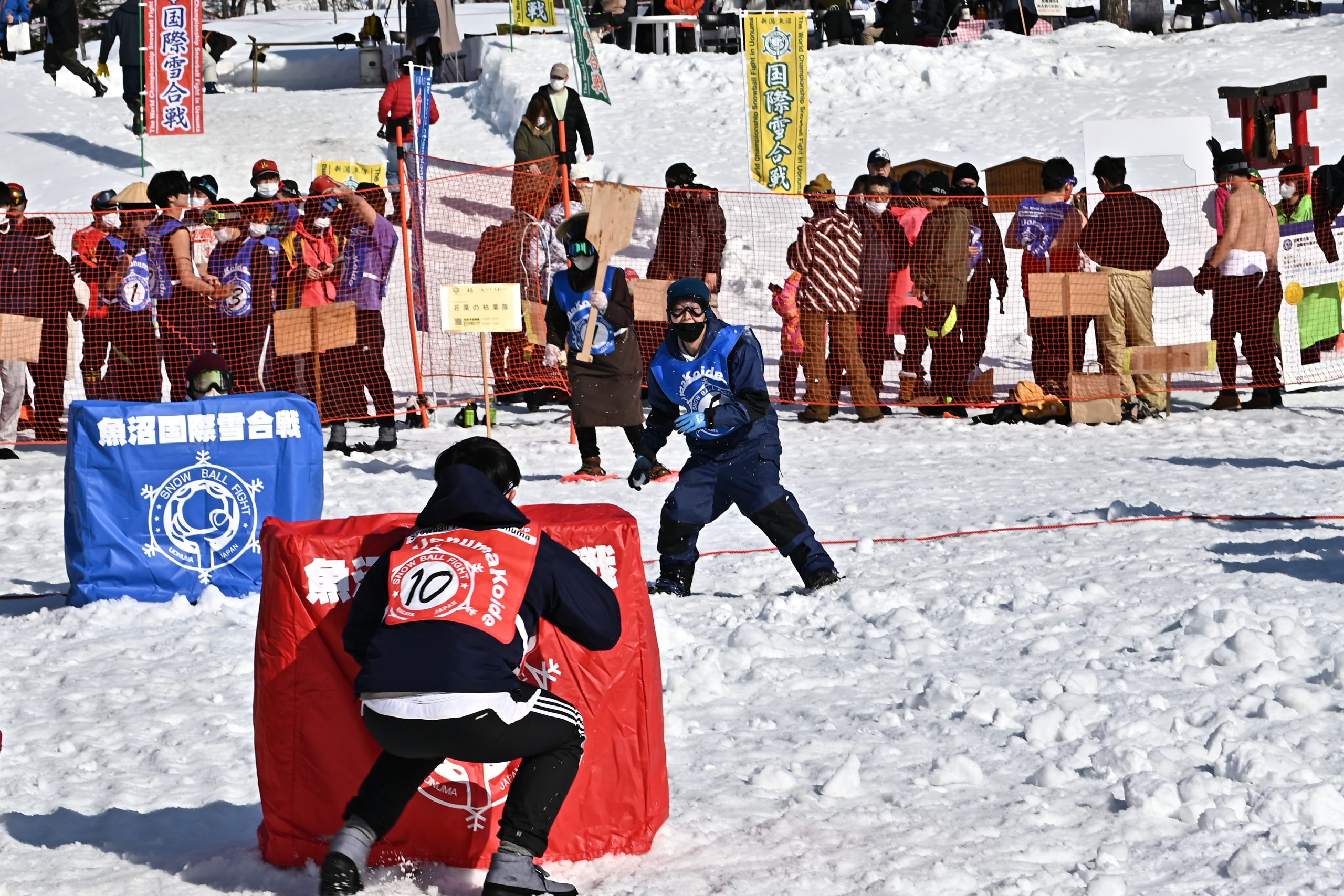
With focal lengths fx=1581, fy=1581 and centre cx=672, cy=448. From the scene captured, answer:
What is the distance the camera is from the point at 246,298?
37.2ft

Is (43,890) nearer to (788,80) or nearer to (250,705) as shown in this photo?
(250,705)

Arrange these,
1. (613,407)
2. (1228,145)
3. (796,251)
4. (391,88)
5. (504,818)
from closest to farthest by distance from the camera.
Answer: (504,818) < (613,407) < (796,251) < (391,88) < (1228,145)

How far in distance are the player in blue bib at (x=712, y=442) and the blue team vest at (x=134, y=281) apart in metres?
5.74

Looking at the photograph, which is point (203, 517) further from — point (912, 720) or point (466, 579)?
point (466, 579)

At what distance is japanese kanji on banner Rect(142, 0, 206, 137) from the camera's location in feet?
61.7

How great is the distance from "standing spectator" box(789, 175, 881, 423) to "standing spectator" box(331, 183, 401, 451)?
10.6ft

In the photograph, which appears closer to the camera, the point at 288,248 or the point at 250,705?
the point at 250,705

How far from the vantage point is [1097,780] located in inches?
179

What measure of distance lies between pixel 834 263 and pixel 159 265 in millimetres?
5055

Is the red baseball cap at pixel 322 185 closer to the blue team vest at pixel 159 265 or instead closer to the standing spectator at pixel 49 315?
the blue team vest at pixel 159 265

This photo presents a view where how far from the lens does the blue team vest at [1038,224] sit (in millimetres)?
12195

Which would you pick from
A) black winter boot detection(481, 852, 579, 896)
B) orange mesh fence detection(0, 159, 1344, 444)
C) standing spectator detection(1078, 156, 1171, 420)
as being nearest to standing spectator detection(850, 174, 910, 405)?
orange mesh fence detection(0, 159, 1344, 444)

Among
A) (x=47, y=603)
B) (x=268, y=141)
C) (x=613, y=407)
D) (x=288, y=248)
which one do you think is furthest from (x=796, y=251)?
(x=268, y=141)

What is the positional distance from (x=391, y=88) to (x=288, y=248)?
799 cm
